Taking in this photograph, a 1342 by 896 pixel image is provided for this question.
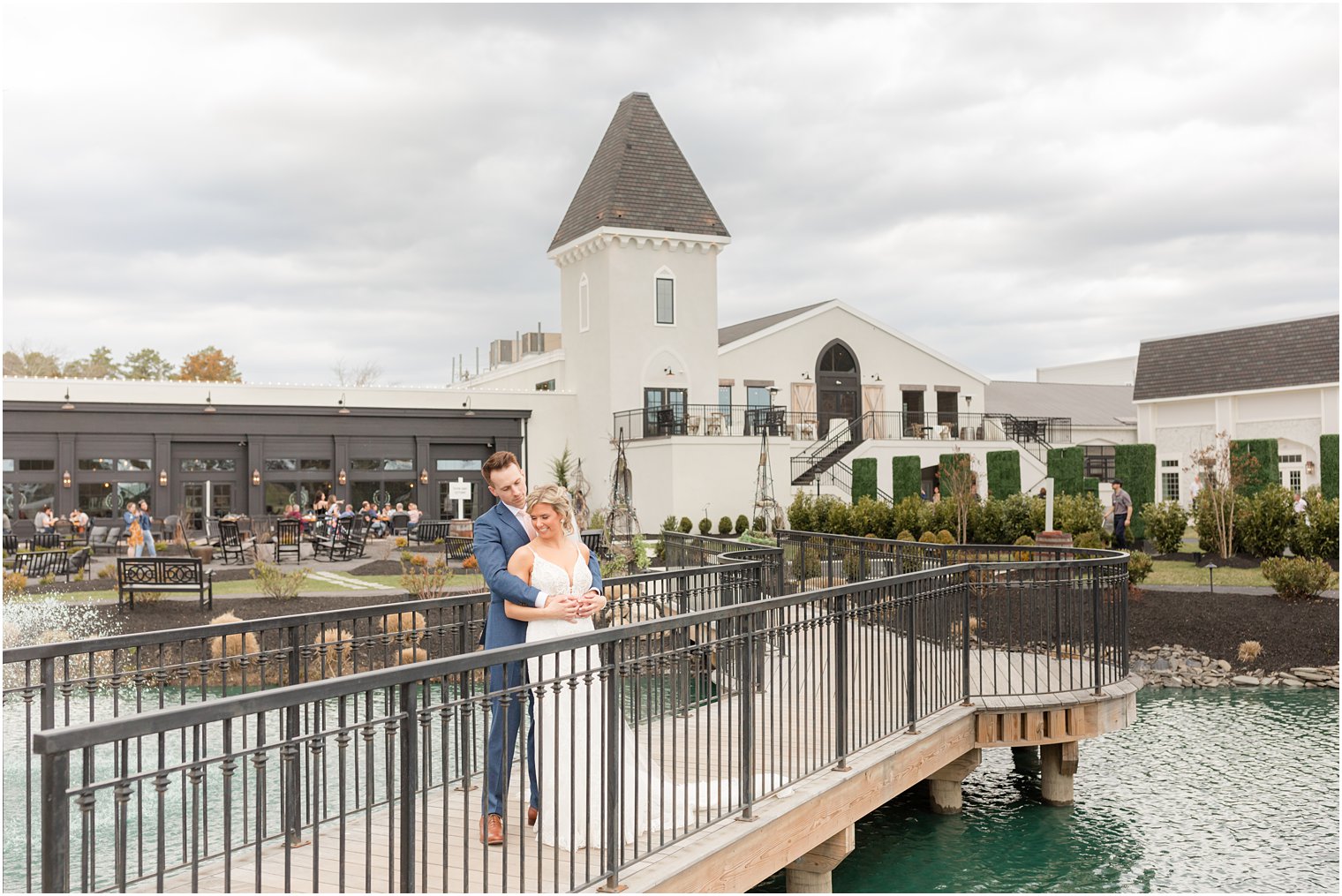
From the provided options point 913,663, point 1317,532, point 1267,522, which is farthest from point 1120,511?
point 913,663

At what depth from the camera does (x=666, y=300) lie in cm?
3747

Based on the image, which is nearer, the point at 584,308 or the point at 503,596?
the point at 503,596

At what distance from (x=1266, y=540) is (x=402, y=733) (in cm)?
2355

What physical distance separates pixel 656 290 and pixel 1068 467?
15290 millimetres

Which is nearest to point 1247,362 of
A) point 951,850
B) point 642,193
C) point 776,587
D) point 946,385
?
point 946,385

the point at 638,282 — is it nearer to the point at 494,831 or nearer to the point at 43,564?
the point at 43,564

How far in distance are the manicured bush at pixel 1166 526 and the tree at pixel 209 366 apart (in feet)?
170

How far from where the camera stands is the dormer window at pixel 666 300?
123 ft

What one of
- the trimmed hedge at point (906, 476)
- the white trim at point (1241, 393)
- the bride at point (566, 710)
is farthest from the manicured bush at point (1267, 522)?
the bride at point (566, 710)

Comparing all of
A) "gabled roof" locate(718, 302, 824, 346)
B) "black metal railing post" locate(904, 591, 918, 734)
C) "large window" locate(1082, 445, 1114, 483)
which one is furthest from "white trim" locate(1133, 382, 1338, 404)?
"black metal railing post" locate(904, 591, 918, 734)

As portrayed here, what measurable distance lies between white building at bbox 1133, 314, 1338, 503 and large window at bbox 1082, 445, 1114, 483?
3395 millimetres

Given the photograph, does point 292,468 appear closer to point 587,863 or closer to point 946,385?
point 946,385

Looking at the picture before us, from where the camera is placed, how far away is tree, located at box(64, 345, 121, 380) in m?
64.6

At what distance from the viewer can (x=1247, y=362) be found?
39125 mm
